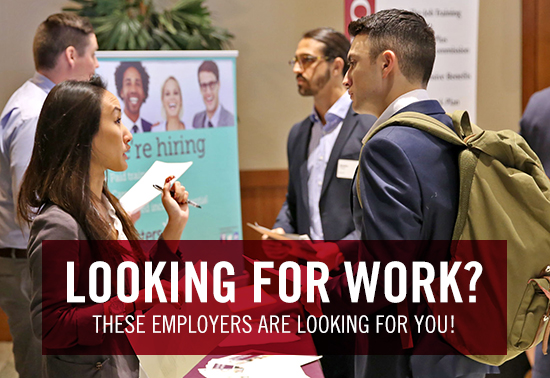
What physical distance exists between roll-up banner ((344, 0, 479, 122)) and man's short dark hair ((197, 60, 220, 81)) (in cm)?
125

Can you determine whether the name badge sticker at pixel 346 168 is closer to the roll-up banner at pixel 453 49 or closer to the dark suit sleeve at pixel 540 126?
the dark suit sleeve at pixel 540 126

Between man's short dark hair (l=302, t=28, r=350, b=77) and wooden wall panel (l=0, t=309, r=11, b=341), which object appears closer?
man's short dark hair (l=302, t=28, r=350, b=77)

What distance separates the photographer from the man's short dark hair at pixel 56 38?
2400 millimetres

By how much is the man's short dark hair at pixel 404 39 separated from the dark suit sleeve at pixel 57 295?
0.93m

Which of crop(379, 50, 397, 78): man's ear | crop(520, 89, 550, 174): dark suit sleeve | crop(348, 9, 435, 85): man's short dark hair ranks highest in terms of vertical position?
crop(348, 9, 435, 85): man's short dark hair

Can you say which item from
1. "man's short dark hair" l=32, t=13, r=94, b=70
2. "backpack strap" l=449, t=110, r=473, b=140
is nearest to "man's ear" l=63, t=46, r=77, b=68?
"man's short dark hair" l=32, t=13, r=94, b=70

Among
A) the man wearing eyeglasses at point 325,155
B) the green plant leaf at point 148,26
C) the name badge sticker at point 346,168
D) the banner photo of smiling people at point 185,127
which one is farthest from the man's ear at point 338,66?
the green plant leaf at point 148,26

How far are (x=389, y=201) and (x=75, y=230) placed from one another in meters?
0.75

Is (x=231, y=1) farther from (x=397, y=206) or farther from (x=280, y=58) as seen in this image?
(x=397, y=206)

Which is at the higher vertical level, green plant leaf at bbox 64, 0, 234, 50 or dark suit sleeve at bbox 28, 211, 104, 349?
green plant leaf at bbox 64, 0, 234, 50

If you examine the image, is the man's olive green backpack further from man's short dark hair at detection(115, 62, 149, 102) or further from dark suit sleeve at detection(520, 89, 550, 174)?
man's short dark hair at detection(115, 62, 149, 102)

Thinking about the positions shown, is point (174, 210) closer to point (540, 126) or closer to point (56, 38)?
point (56, 38)

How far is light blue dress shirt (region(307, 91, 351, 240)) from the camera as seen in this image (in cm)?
260

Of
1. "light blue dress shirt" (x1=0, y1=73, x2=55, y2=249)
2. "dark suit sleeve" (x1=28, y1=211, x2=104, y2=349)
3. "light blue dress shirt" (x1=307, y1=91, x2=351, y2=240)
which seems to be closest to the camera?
"dark suit sleeve" (x1=28, y1=211, x2=104, y2=349)
